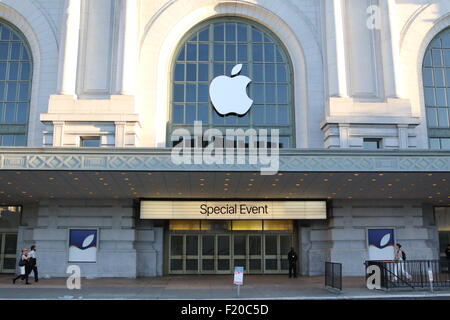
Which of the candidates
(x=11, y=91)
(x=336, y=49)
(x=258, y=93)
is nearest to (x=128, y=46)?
(x=11, y=91)

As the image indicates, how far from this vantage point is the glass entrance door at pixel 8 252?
27547 mm

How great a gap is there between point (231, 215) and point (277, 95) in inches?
316

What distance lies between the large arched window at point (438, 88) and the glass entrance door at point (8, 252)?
84.3ft

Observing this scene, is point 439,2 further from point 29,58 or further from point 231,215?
point 29,58

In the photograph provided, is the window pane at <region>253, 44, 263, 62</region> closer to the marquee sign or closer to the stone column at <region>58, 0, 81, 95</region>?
the marquee sign

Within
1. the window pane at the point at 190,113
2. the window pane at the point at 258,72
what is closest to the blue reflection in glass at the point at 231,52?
the window pane at the point at 258,72

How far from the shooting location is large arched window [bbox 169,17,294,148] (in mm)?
28375

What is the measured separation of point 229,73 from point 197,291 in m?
14.5

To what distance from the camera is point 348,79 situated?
1102 inches

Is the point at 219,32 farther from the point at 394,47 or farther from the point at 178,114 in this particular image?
the point at 394,47

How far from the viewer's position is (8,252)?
27.6 metres

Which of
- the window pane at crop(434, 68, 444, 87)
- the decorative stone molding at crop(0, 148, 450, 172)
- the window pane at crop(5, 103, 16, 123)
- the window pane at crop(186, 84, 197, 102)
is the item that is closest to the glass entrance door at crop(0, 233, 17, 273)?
the window pane at crop(5, 103, 16, 123)


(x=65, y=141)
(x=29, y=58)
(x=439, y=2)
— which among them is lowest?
(x=65, y=141)

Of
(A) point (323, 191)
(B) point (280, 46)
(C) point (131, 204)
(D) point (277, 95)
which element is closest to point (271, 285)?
(A) point (323, 191)
